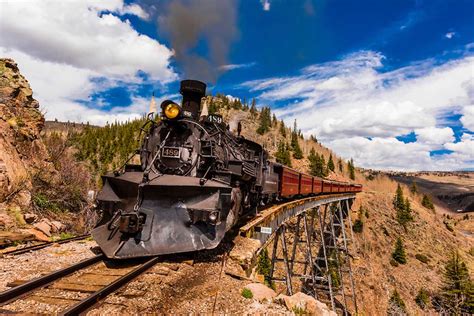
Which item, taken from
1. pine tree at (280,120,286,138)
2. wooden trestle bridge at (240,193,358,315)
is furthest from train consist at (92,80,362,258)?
pine tree at (280,120,286,138)

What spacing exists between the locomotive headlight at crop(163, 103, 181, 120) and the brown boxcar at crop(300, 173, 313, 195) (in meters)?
13.0

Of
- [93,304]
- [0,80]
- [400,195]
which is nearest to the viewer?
[93,304]

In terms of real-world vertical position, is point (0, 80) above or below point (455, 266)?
above

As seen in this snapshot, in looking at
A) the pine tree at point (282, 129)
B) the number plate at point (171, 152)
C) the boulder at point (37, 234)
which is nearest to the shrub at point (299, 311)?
the number plate at point (171, 152)

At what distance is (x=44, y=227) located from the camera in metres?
8.19

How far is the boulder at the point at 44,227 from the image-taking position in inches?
312

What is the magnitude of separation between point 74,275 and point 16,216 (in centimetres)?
494

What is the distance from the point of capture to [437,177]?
16550 centimetres

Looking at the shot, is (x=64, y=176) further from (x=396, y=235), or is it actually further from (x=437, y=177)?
(x=437, y=177)

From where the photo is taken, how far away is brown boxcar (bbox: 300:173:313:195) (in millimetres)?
18641

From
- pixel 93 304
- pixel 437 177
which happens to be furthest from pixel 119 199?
pixel 437 177

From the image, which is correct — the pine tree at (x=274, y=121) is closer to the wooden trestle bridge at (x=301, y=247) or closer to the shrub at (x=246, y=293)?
the wooden trestle bridge at (x=301, y=247)

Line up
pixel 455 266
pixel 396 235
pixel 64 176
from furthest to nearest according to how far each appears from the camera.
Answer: pixel 396 235, pixel 455 266, pixel 64 176

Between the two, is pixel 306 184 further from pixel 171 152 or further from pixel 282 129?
pixel 282 129
